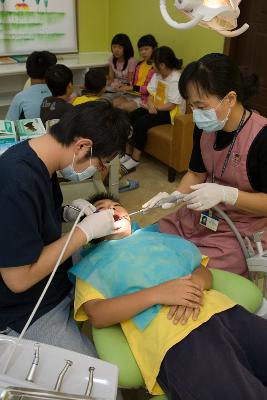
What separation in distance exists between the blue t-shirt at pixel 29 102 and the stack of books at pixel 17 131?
508 mm

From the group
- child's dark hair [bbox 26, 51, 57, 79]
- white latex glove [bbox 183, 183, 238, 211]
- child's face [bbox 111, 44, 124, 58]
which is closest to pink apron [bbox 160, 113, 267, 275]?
white latex glove [bbox 183, 183, 238, 211]

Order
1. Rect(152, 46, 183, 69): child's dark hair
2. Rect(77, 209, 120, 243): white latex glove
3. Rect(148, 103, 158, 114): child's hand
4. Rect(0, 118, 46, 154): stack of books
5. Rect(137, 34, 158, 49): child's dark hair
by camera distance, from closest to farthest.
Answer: Rect(77, 209, 120, 243): white latex glove → Rect(0, 118, 46, 154): stack of books → Rect(152, 46, 183, 69): child's dark hair → Rect(148, 103, 158, 114): child's hand → Rect(137, 34, 158, 49): child's dark hair

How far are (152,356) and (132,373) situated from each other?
8 cm

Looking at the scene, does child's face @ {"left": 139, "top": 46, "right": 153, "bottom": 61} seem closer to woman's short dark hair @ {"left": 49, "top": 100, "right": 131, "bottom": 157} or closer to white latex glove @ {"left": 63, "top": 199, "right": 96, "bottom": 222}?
white latex glove @ {"left": 63, "top": 199, "right": 96, "bottom": 222}

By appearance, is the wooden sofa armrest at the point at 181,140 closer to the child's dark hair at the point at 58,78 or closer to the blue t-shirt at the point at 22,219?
the child's dark hair at the point at 58,78

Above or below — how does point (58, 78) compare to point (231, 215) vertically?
above

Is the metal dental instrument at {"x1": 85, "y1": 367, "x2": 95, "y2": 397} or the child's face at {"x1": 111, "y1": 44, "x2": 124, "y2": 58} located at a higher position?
the child's face at {"x1": 111, "y1": 44, "x2": 124, "y2": 58}

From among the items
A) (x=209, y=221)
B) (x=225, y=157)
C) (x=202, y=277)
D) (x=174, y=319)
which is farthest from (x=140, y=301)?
(x=225, y=157)

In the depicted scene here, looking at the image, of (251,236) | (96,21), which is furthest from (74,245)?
(96,21)

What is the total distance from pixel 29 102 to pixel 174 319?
210 cm

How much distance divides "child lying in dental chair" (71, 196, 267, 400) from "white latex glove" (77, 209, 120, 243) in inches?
4.2

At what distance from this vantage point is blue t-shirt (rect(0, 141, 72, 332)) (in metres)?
1.07

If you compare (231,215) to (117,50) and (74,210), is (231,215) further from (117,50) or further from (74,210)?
(117,50)

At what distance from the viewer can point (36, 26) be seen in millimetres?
4586
